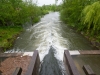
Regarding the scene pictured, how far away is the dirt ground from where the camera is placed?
5.57 metres

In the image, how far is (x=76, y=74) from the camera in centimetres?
450

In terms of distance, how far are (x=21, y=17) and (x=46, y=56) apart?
31.2ft

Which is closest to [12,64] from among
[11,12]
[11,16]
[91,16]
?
[91,16]

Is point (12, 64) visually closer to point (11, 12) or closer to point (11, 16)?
point (11, 16)

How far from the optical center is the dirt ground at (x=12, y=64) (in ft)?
18.3

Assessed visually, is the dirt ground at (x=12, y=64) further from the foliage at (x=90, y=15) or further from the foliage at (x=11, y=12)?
the foliage at (x=11, y=12)

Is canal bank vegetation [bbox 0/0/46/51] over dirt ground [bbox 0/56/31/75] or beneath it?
over

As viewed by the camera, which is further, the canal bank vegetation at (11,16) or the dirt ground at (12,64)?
the canal bank vegetation at (11,16)

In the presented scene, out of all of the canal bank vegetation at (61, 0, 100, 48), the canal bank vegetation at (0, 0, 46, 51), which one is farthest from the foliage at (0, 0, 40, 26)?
the canal bank vegetation at (61, 0, 100, 48)

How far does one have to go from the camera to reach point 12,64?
6.18 m

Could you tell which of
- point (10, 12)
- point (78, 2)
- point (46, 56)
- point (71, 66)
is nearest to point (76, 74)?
point (71, 66)

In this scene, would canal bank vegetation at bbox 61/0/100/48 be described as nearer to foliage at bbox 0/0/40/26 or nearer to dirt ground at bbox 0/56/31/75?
dirt ground at bbox 0/56/31/75

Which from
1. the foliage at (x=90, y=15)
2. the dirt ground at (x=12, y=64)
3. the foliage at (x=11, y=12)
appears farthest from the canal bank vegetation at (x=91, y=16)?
the foliage at (x=11, y=12)

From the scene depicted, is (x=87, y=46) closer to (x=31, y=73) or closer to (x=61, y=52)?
(x=61, y=52)
